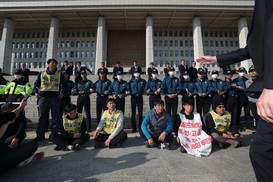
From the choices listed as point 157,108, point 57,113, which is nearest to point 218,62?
point 157,108

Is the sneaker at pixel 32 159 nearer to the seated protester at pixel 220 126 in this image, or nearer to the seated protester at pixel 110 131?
the seated protester at pixel 110 131

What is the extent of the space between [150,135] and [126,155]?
3.20 feet

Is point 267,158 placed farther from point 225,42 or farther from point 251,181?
point 225,42

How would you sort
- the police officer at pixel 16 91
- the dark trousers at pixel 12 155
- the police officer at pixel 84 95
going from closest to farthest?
the dark trousers at pixel 12 155 → the police officer at pixel 16 91 → the police officer at pixel 84 95

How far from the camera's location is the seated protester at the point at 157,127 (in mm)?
4574

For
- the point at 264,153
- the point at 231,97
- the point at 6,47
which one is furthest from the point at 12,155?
the point at 6,47

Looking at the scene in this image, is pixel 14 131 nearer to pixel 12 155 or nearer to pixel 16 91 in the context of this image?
pixel 16 91

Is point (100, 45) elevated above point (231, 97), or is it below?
above

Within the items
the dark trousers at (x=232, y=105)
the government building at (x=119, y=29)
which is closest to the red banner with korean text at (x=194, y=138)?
the dark trousers at (x=232, y=105)

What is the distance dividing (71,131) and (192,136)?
300 centimetres

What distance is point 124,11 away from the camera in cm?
2538

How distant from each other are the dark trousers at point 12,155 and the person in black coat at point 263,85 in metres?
3.10

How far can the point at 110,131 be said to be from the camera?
16.0 ft

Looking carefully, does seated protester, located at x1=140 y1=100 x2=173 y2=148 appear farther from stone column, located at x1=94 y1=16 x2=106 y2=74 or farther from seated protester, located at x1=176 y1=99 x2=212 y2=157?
stone column, located at x1=94 y1=16 x2=106 y2=74
